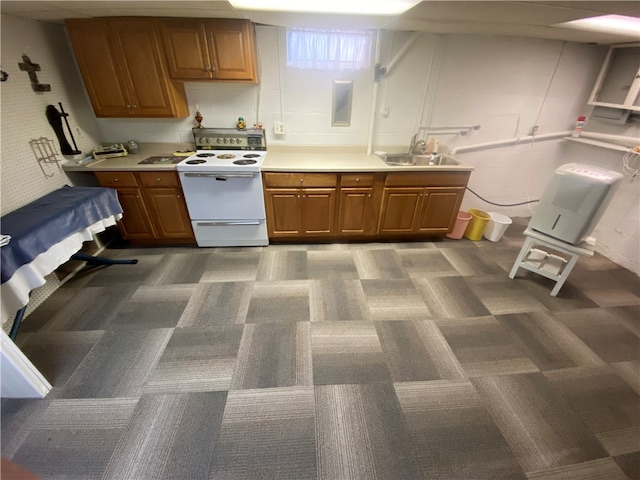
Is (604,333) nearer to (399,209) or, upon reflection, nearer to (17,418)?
(399,209)

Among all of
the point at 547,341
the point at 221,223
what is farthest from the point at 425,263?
the point at 221,223

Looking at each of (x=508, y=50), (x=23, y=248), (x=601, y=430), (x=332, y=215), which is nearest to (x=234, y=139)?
(x=332, y=215)

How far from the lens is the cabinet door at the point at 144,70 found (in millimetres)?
2137

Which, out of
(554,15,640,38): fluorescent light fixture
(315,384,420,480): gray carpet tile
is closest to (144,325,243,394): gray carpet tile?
(315,384,420,480): gray carpet tile

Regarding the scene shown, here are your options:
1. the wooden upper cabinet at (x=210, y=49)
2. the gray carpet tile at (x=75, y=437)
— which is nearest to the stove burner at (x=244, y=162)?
the wooden upper cabinet at (x=210, y=49)

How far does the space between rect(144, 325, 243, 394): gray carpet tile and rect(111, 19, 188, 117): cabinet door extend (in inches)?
80.6

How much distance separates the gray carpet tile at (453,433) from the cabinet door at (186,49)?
294 centimetres

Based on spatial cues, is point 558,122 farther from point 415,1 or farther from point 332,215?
point 332,215

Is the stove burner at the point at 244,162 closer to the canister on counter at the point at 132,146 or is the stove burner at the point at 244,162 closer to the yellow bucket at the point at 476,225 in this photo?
the canister on counter at the point at 132,146

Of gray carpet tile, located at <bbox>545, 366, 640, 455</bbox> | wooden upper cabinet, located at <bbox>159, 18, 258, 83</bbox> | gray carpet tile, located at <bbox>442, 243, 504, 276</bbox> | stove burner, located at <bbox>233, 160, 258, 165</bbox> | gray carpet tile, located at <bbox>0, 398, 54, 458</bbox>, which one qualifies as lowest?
gray carpet tile, located at <bbox>0, 398, 54, 458</bbox>

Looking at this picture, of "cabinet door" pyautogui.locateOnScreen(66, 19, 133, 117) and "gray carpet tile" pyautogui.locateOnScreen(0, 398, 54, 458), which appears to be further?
"cabinet door" pyautogui.locateOnScreen(66, 19, 133, 117)

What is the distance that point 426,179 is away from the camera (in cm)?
258

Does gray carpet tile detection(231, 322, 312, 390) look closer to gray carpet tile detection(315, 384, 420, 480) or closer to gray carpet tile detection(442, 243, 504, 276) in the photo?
gray carpet tile detection(315, 384, 420, 480)

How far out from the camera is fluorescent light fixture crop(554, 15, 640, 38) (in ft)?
6.26
